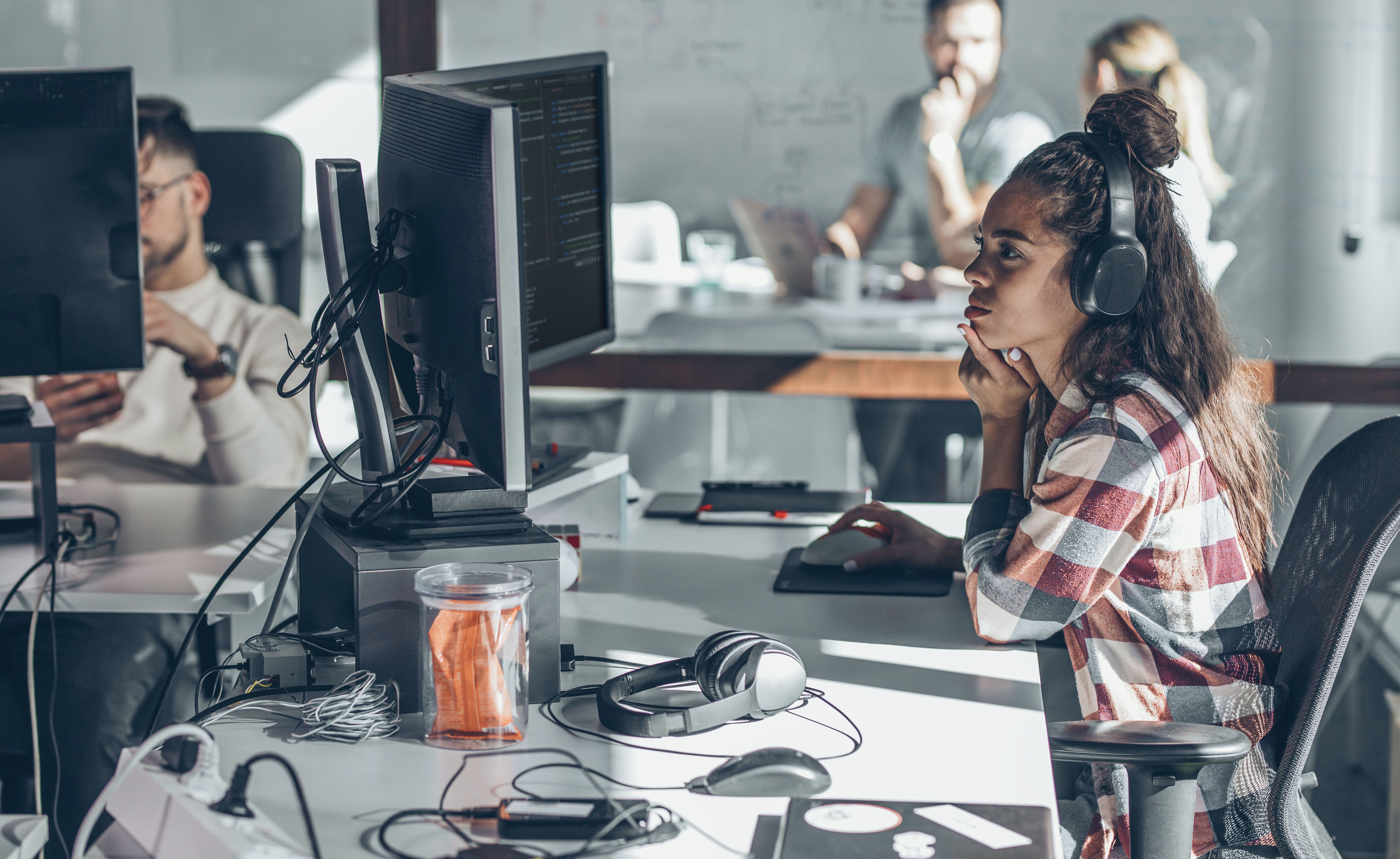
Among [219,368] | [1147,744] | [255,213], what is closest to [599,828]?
[1147,744]

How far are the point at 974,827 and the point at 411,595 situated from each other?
507 millimetres

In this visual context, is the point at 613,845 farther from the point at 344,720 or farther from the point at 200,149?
the point at 200,149

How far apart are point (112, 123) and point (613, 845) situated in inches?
48.8

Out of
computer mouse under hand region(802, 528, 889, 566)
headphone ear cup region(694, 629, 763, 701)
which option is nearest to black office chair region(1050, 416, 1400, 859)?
headphone ear cup region(694, 629, 763, 701)

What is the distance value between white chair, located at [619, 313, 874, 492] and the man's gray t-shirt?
52 centimetres

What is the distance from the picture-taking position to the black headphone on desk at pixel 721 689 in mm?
1050

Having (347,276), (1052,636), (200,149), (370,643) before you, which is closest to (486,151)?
(347,276)

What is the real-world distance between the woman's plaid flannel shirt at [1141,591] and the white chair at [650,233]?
2.09 meters

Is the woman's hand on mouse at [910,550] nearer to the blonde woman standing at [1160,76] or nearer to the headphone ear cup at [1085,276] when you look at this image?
the headphone ear cup at [1085,276]

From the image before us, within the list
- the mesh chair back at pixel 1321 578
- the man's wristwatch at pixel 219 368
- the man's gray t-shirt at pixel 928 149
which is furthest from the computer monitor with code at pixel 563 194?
the man's gray t-shirt at pixel 928 149

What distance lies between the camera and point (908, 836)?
86 cm

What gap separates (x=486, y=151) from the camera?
3.31 ft

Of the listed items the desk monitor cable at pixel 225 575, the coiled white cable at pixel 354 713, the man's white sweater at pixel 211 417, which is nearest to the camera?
the coiled white cable at pixel 354 713

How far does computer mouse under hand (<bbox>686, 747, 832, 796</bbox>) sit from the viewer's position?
939 millimetres
